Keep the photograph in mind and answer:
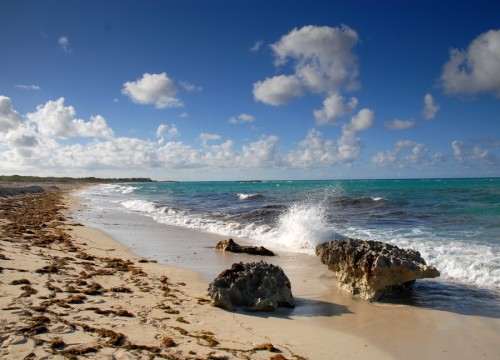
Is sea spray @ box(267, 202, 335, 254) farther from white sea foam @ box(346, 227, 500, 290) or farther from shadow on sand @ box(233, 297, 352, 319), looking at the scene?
shadow on sand @ box(233, 297, 352, 319)

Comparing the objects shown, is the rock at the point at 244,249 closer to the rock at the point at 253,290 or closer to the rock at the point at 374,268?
the rock at the point at 374,268

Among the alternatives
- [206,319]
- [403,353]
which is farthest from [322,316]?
[206,319]

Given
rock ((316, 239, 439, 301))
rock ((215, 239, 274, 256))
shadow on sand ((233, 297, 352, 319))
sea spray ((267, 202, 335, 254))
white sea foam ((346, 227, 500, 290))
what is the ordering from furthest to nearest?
1. sea spray ((267, 202, 335, 254))
2. rock ((215, 239, 274, 256))
3. white sea foam ((346, 227, 500, 290))
4. rock ((316, 239, 439, 301))
5. shadow on sand ((233, 297, 352, 319))

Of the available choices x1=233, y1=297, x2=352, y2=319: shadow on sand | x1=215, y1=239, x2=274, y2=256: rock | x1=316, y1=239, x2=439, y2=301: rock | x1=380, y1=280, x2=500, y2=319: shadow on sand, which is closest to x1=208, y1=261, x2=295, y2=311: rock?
x1=233, y1=297, x2=352, y2=319: shadow on sand

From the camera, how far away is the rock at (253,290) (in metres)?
6.30

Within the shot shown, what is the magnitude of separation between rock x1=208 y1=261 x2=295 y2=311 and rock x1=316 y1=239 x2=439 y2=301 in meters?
1.65

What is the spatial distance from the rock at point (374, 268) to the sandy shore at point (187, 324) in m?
0.35

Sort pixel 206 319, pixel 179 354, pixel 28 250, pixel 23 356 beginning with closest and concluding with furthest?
pixel 23 356 → pixel 179 354 → pixel 206 319 → pixel 28 250

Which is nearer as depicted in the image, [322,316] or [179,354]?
[179,354]

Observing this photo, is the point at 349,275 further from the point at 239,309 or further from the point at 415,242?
the point at 415,242

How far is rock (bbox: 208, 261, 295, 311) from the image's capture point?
6.30 metres

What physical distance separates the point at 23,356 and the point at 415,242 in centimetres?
1121

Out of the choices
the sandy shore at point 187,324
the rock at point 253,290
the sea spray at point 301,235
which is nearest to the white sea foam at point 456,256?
the sea spray at point 301,235

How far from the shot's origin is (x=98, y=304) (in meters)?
5.85
